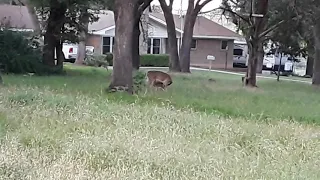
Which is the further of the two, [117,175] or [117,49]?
[117,49]

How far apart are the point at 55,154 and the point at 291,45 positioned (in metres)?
33.3

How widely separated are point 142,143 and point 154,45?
43.2 m

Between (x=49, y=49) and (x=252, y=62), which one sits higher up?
(x=49, y=49)

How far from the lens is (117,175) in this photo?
243 inches

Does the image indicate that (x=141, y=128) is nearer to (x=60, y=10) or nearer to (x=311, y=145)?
(x=311, y=145)

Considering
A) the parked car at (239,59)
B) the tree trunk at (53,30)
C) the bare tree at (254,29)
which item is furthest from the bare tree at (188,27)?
the parked car at (239,59)

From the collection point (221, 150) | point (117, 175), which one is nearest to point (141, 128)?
point (221, 150)

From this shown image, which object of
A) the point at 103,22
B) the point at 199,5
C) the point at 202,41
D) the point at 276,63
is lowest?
the point at 276,63

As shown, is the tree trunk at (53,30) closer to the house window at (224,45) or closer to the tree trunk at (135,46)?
the tree trunk at (135,46)


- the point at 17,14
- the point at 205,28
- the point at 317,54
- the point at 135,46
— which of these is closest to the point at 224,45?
the point at 205,28

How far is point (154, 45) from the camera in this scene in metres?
50.7

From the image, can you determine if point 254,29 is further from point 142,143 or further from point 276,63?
point 276,63

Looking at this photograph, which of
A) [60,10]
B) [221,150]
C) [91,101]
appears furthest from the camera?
[60,10]

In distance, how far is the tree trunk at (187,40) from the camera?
34312 millimetres
